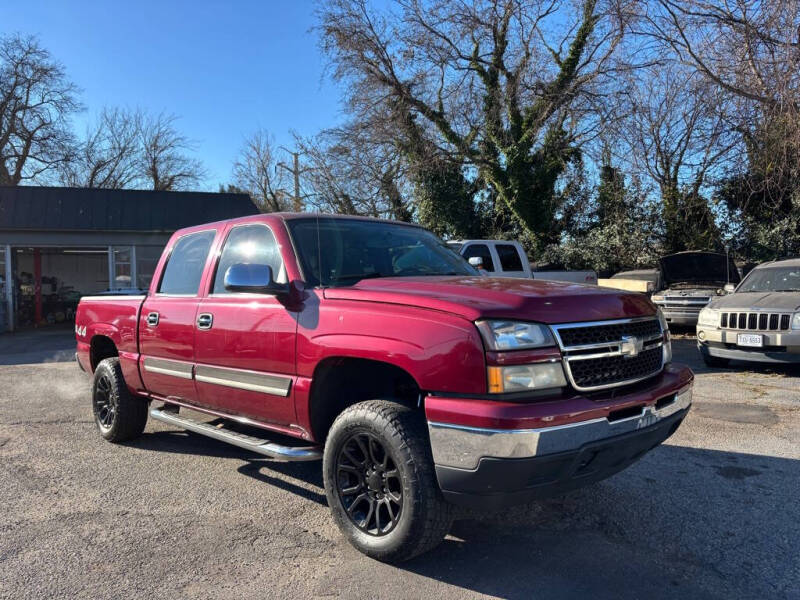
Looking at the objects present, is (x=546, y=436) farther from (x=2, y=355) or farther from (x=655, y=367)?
(x=2, y=355)

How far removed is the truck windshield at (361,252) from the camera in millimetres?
3801

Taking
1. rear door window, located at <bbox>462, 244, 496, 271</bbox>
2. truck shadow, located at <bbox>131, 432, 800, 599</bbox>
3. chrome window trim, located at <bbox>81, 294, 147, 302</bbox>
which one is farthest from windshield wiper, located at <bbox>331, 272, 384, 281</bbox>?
rear door window, located at <bbox>462, 244, 496, 271</bbox>

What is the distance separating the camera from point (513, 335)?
9.02 feet

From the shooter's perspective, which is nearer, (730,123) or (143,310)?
(143,310)

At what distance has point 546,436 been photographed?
2611mm

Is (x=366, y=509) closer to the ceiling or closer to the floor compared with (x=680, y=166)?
closer to the floor

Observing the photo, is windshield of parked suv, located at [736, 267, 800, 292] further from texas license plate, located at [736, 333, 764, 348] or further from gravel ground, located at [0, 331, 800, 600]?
gravel ground, located at [0, 331, 800, 600]

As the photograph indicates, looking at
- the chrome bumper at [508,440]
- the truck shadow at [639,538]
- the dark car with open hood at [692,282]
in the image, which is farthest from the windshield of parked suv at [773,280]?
the chrome bumper at [508,440]

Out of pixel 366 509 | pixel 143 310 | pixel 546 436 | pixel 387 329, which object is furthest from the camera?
pixel 143 310

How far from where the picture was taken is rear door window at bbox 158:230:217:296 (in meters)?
4.68

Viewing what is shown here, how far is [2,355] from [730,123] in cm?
1793

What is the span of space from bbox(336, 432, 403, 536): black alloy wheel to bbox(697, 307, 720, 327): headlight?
7.34 metres

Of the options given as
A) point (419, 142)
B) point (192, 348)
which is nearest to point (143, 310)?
point (192, 348)

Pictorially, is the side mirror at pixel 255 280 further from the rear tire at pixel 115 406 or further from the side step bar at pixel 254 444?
the rear tire at pixel 115 406
